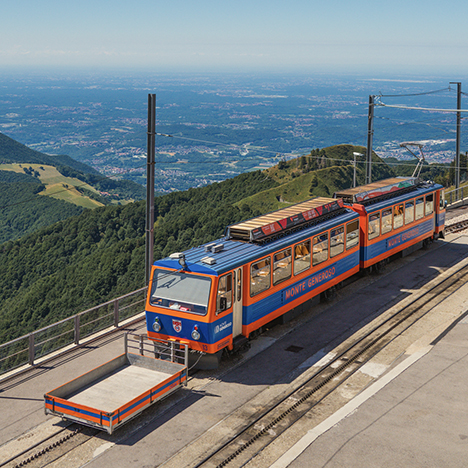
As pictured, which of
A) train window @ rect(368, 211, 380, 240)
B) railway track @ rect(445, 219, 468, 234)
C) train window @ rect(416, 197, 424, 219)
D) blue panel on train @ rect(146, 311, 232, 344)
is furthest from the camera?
railway track @ rect(445, 219, 468, 234)

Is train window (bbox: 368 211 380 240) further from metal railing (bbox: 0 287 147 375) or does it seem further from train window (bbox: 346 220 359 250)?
metal railing (bbox: 0 287 147 375)

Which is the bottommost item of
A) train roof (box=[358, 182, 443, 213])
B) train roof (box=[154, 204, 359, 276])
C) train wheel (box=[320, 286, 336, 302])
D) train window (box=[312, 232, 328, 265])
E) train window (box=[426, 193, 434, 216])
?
train wheel (box=[320, 286, 336, 302])

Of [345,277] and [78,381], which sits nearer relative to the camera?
[78,381]

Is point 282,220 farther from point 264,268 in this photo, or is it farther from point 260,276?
point 260,276

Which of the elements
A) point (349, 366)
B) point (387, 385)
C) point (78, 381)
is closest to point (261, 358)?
point (349, 366)

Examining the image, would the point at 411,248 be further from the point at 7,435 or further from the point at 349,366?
the point at 7,435

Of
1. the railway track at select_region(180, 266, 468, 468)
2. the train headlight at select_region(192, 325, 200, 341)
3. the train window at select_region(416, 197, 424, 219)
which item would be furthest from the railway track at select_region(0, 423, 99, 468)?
the train window at select_region(416, 197, 424, 219)

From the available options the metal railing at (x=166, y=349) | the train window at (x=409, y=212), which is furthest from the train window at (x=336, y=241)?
the metal railing at (x=166, y=349)
